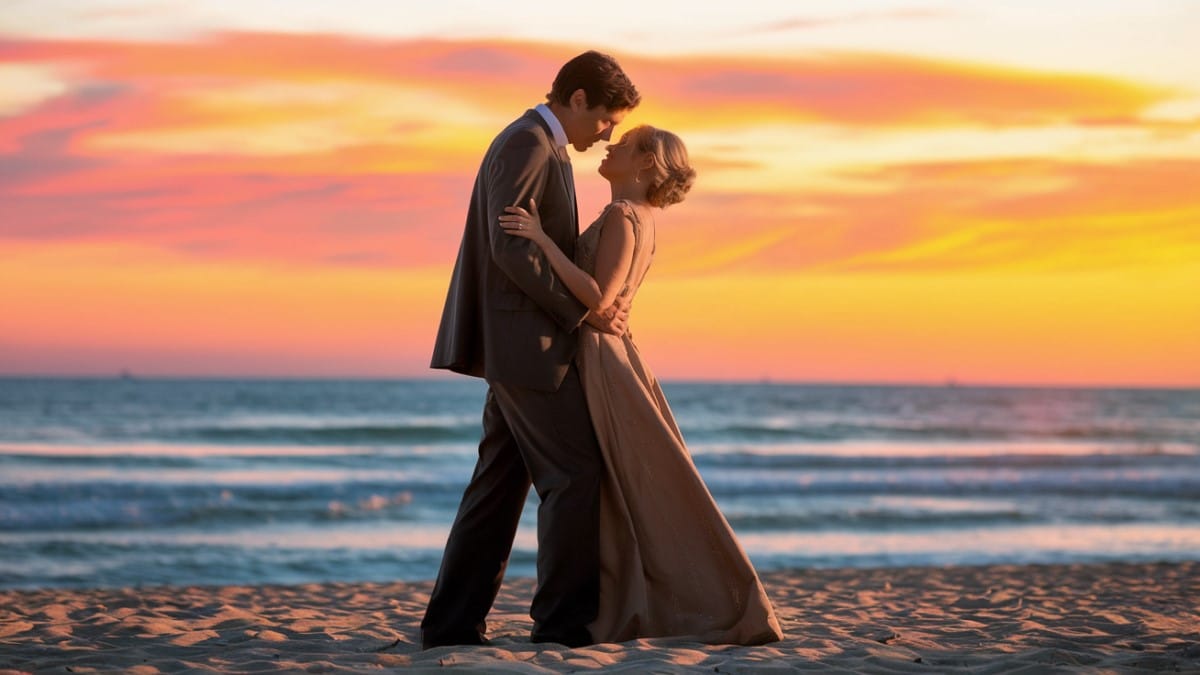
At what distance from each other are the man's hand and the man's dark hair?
0.60m

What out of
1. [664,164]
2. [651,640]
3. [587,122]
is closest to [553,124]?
[587,122]

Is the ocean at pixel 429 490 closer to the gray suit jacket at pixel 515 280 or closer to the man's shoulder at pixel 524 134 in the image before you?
the gray suit jacket at pixel 515 280

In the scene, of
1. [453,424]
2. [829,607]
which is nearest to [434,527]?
[829,607]

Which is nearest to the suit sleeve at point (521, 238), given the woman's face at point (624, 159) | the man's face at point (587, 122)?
the man's face at point (587, 122)

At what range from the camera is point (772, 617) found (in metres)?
4.18

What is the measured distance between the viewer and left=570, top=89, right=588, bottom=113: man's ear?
3900 millimetres

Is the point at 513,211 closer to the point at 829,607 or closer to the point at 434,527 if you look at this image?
the point at 829,607

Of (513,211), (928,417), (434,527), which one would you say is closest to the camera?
(513,211)

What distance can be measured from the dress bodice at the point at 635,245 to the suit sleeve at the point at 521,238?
0.59 feet

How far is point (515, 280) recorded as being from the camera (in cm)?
378

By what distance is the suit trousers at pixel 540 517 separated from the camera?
395 cm

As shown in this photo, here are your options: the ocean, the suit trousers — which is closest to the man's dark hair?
the suit trousers

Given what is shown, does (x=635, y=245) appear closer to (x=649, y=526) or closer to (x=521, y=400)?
(x=521, y=400)

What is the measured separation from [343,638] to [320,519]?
8.16 m
